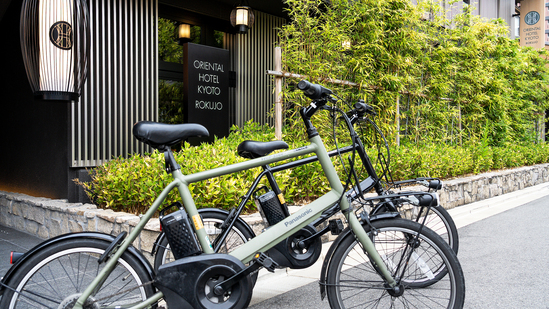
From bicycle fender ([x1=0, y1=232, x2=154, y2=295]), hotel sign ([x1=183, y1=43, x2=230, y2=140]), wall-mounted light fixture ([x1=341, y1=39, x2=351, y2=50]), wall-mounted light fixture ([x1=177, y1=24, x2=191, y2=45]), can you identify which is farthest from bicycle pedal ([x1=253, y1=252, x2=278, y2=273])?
wall-mounted light fixture ([x1=177, y1=24, x2=191, y2=45])

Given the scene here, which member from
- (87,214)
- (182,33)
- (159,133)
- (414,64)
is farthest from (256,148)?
(414,64)

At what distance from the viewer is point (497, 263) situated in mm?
3842

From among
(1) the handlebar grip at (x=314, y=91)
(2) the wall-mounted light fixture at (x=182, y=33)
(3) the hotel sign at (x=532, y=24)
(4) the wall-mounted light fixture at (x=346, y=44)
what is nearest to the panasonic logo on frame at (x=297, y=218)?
(1) the handlebar grip at (x=314, y=91)

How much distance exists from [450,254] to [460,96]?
7709 mm

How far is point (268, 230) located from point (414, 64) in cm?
573

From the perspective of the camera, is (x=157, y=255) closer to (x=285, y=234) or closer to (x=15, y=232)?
(x=285, y=234)

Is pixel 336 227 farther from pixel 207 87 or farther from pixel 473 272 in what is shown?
pixel 207 87

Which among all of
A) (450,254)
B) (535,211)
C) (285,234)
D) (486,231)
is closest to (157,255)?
(285,234)

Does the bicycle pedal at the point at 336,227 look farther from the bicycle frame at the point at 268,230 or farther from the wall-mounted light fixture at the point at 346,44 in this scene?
the wall-mounted light fixture at the point at 346,44

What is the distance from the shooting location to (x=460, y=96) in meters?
8.84

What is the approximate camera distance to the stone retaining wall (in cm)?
357

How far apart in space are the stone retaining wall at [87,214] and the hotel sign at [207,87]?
2.52 meters

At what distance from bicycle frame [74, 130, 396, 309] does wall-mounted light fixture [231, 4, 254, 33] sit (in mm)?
4876

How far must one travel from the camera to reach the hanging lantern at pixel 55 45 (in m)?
3.81
